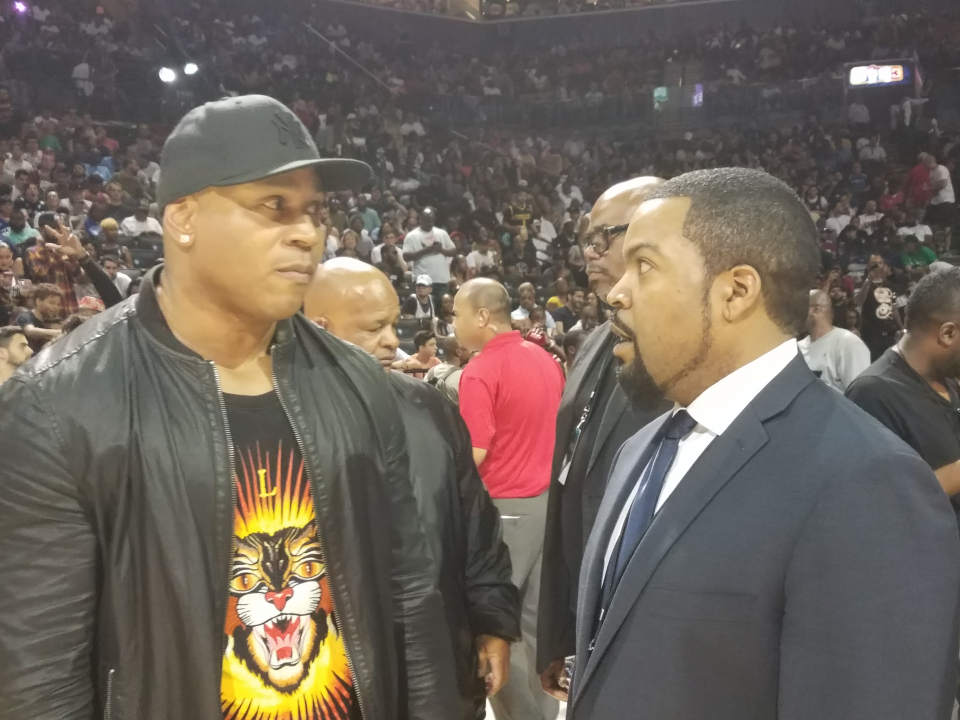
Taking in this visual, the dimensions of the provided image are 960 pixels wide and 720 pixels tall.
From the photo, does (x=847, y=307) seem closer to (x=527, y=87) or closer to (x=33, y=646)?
(x=33, y=646)

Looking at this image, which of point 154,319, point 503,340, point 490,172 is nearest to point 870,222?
point 490,172

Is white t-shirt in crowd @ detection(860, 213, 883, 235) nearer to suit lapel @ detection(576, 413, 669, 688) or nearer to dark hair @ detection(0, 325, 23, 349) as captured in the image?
dark hair @ detection(0, 325, 23, 349)

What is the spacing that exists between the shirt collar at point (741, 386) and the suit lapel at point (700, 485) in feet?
0.07

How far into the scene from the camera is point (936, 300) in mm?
2875

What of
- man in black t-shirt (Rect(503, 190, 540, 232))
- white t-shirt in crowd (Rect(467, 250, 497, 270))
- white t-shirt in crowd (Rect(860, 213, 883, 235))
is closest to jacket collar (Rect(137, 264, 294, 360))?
white t-shirt in crowd (Rect(467, 250, 497, 270))

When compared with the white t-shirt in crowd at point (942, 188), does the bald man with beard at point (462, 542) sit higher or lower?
lower

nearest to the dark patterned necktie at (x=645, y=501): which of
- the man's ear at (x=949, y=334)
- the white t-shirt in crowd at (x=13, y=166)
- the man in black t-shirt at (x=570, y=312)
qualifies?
the man's ear at (x=949, y=334)

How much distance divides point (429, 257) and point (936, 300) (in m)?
9.21

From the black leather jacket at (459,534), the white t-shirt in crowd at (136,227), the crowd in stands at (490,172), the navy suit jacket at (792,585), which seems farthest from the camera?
the white t-shirt in crowd at (136,227)

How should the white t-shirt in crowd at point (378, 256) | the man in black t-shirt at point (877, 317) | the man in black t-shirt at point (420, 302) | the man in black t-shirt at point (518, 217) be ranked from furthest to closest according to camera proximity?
the man in black t-shirt at point (518, 217)
the white t-shirt in crowd at point (378, 256)
the man in black t-shirt at point (420, 302)
the man in black t-shirt at point (877, 317)

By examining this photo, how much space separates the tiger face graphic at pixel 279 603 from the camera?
162 cm

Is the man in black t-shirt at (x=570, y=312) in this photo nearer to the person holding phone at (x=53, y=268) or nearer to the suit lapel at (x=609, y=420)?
the person holding phone at (x=53, y=268)

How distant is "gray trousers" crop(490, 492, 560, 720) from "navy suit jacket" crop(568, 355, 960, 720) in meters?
2.35

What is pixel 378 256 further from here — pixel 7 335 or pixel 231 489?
pixel 231 489
